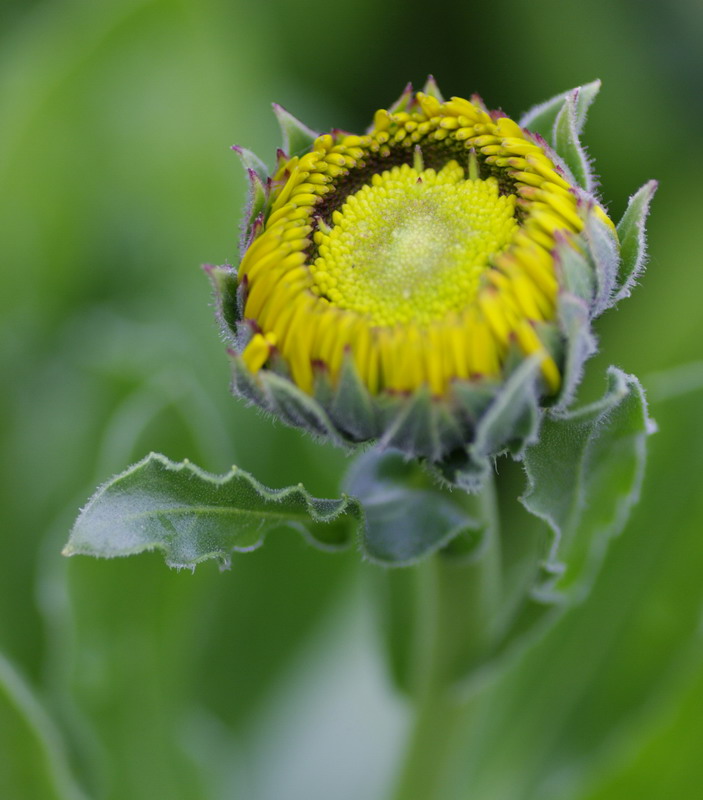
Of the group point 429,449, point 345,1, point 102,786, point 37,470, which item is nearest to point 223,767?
point 102,786

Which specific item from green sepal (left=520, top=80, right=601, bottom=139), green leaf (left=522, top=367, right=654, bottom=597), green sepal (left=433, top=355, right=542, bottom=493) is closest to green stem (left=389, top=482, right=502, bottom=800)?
green leaf (left=522, top=367, right=654, bottom=597)

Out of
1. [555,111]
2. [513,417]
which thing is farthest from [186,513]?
[555,111]

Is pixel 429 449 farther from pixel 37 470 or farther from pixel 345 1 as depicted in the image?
pixel 345 1

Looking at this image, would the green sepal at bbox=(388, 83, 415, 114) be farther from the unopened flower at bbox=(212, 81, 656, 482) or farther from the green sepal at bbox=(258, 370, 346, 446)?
the green sepal at bbox=(258, 370, 346, 446)

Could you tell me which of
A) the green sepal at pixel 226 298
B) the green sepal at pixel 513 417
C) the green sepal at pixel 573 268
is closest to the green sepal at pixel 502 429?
the green sepal at pixel 513 417

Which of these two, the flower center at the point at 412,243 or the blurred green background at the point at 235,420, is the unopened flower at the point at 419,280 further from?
the blurred green background at the point at 235,420
